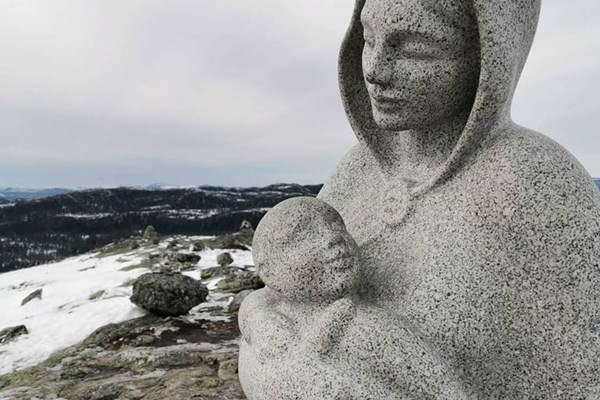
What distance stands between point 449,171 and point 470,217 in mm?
314

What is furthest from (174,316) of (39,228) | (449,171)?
(39,228)

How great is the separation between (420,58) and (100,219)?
55582 mm

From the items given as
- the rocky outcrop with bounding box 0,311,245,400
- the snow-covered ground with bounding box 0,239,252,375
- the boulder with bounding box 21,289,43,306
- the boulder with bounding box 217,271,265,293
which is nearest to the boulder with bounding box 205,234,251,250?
the snow-covered ground with bounding box 0,239,252,375

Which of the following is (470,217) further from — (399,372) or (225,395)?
(225,395)

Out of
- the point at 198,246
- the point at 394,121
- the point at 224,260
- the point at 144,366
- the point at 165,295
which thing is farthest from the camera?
the point at 198,246

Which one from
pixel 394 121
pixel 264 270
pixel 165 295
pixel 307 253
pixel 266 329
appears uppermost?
Answer: pixel 394 121

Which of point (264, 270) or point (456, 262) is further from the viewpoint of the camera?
point (264, 270)

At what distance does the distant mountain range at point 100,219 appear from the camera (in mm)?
41094

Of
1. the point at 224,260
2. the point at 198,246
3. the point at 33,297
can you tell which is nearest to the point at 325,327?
the point at 224,260

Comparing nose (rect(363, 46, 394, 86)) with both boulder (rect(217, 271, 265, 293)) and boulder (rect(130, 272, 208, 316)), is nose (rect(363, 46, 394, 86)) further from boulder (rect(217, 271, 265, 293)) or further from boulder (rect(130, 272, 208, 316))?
boulder (rect(217, 271, 265, 293))

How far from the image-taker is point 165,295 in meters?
7.83

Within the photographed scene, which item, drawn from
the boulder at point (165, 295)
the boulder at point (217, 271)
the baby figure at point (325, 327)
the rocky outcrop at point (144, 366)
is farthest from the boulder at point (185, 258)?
the baby figure at point (325, 327)

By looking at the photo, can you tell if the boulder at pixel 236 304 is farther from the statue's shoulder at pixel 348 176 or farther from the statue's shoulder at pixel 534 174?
the statue's shoulder at pixel 534 174

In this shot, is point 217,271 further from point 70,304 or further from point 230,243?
point 230,243
